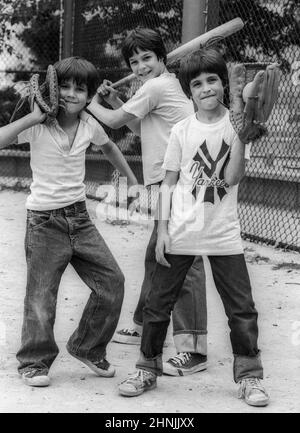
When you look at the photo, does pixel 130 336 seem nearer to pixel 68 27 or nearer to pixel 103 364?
pixel 103 364

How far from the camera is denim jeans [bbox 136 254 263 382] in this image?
367 cm

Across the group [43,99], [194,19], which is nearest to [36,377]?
[43,99]

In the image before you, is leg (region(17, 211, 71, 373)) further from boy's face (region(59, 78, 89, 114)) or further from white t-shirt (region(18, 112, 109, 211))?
boy's face (region(59, 78, 89, 114))

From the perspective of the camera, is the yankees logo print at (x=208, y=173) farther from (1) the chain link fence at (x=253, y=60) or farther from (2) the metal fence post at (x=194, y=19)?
(2) the metal fence post at (x=194, y=19)

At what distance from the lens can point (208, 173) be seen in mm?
3699

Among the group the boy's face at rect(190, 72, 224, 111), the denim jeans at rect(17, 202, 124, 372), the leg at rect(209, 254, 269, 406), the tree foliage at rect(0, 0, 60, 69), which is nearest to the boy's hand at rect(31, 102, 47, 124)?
the denim jeans at rect(17, 202, 124, 372)

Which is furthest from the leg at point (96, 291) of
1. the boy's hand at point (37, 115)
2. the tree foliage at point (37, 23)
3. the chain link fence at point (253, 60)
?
the tree foliage at point (37, 23)

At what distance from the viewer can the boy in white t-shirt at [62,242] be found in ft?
12.7

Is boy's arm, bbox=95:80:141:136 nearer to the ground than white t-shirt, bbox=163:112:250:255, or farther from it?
farther from it

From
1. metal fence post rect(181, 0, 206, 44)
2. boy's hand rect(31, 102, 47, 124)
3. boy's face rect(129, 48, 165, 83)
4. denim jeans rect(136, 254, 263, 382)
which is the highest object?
metal fence post rect(181, 0, 206, 44)

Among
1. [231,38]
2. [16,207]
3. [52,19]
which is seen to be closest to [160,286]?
[231,38]

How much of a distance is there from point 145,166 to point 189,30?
2.75 meters

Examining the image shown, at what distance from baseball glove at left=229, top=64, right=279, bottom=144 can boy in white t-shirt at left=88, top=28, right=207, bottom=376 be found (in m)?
0.78

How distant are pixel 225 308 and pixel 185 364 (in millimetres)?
507
